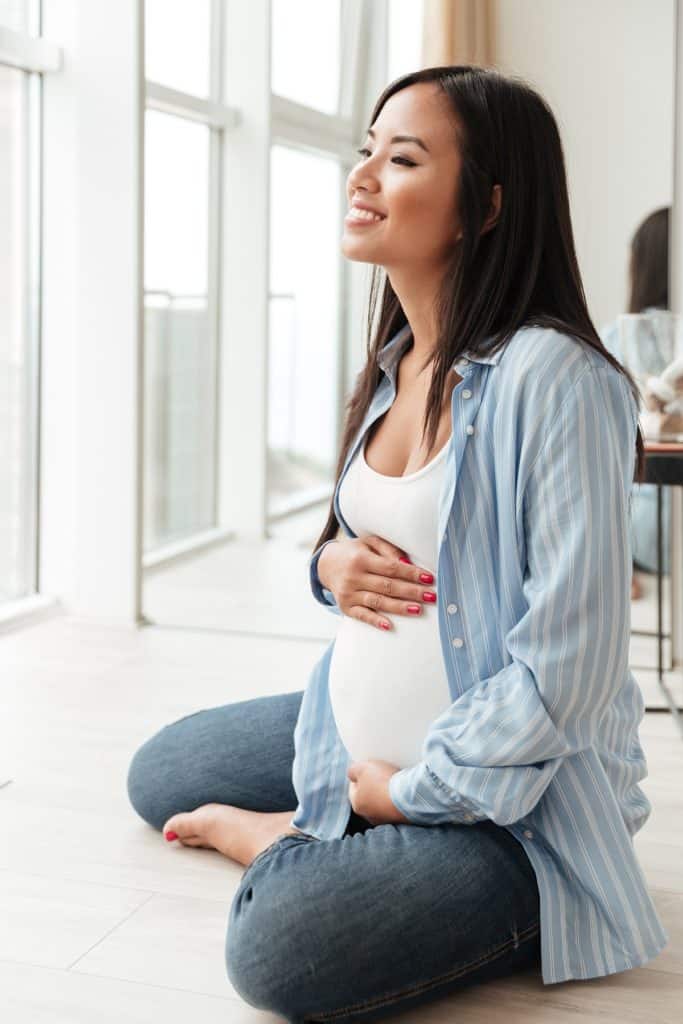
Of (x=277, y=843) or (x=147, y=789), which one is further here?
(x=147, y=789)

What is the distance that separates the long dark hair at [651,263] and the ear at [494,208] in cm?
177

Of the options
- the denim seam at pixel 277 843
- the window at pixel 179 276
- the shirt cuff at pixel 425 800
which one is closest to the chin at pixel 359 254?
the shirt cuff at pixel 425 800

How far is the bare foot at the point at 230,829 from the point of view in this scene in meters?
2.09

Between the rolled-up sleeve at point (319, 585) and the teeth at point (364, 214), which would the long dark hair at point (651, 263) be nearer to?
the rolled-up sleeve at point (319, 585)

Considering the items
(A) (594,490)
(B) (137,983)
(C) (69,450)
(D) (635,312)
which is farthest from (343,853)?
(C) (69,450)

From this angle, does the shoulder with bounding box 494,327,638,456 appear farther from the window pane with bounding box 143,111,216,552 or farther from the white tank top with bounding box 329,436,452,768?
the window pane with bounding box 143,111,216,552

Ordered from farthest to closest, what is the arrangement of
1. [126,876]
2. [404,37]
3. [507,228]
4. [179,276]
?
1. [179,276]
2. [404,37]
3. [126,876]
4. [507,228]

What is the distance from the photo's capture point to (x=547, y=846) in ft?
5.47

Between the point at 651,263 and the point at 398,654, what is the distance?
1928mm

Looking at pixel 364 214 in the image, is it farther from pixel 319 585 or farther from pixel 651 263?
pixel 651 263

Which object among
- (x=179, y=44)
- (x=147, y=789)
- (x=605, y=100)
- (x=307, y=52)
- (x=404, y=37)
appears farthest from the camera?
(x=179, y=44)

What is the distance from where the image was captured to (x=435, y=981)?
1.65m

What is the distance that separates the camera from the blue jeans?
1597 millimetres

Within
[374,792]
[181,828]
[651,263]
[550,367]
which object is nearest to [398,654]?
[374,792]
